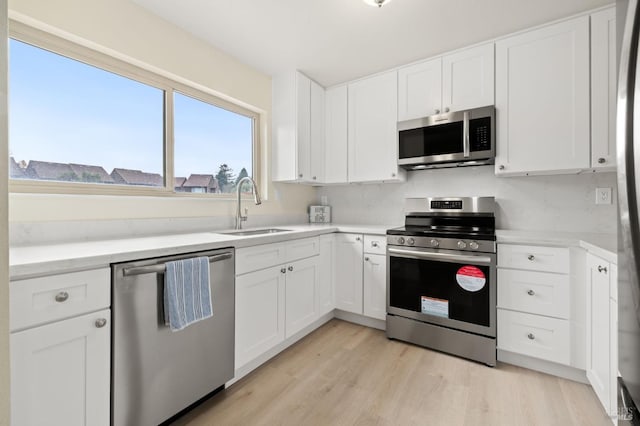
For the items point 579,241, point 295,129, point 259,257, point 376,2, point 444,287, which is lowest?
point 444,287

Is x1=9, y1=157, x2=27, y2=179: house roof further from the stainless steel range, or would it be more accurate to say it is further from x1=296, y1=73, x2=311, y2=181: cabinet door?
the stainless steel range

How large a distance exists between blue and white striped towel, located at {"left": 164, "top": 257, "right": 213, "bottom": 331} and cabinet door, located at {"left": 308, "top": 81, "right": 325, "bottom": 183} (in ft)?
5.67

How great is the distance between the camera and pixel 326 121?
321 cm

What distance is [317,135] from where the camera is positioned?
3121mm

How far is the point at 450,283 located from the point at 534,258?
1.85ft

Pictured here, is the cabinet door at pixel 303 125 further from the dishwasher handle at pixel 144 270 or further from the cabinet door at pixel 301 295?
the dishwasher handle at pixel 144 270

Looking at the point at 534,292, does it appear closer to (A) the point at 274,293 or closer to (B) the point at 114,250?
(A) the point at 274,293

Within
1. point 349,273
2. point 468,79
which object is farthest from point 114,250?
point 468,79

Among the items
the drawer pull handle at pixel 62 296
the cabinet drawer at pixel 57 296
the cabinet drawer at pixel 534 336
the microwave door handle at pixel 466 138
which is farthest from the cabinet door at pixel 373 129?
the drawer pull handle at pixel 62 296

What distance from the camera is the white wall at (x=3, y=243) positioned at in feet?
1.91

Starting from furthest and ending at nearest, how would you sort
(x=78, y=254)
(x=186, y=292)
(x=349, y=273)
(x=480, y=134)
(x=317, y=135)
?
(x=317, y=135) → (x=349, y=273) → (x=480, y=134) → (x=186, y=292) → (x=78, y=254)

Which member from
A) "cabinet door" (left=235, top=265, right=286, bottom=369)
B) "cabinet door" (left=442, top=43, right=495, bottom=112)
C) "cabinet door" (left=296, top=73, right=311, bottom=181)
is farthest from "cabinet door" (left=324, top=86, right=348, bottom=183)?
"cabinet door" (left=235, top=265, right=286, bottom=369)

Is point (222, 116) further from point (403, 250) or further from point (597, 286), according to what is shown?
point (597, 286)

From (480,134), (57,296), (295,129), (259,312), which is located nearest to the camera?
(57,296)
